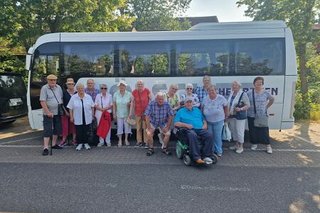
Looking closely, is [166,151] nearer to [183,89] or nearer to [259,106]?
[183,89]

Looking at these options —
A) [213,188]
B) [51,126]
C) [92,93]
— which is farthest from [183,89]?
[213,188]

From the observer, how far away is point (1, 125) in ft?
36.2

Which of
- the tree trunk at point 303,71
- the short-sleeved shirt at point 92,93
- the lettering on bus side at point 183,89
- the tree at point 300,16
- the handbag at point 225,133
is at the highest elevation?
the tree at point 300,16

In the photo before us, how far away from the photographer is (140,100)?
761 cm

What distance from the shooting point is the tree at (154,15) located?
29688 millimetres

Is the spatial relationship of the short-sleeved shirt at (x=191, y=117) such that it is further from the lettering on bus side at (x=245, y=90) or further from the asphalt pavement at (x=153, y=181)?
the lettering on bus side at (x=245, y=90)

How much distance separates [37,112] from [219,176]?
5593 mm

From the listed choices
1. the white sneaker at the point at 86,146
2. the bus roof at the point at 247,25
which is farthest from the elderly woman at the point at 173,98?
the white sneaker at the point at 86,146

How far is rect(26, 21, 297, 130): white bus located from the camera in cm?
812

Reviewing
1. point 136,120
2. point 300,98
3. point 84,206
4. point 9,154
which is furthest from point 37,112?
point 300,98

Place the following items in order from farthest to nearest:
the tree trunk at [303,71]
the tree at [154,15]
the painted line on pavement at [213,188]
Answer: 1. the tree at [154,15]
2. the tree trunk at [303,71]
3. the painted line on pavement at [213,188]

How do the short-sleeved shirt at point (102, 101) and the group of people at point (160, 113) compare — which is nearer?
the group of people at point (160, 113)

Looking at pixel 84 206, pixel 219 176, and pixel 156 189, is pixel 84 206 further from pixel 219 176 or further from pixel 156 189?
pixel 219 176

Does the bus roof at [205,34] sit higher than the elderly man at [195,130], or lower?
higher
